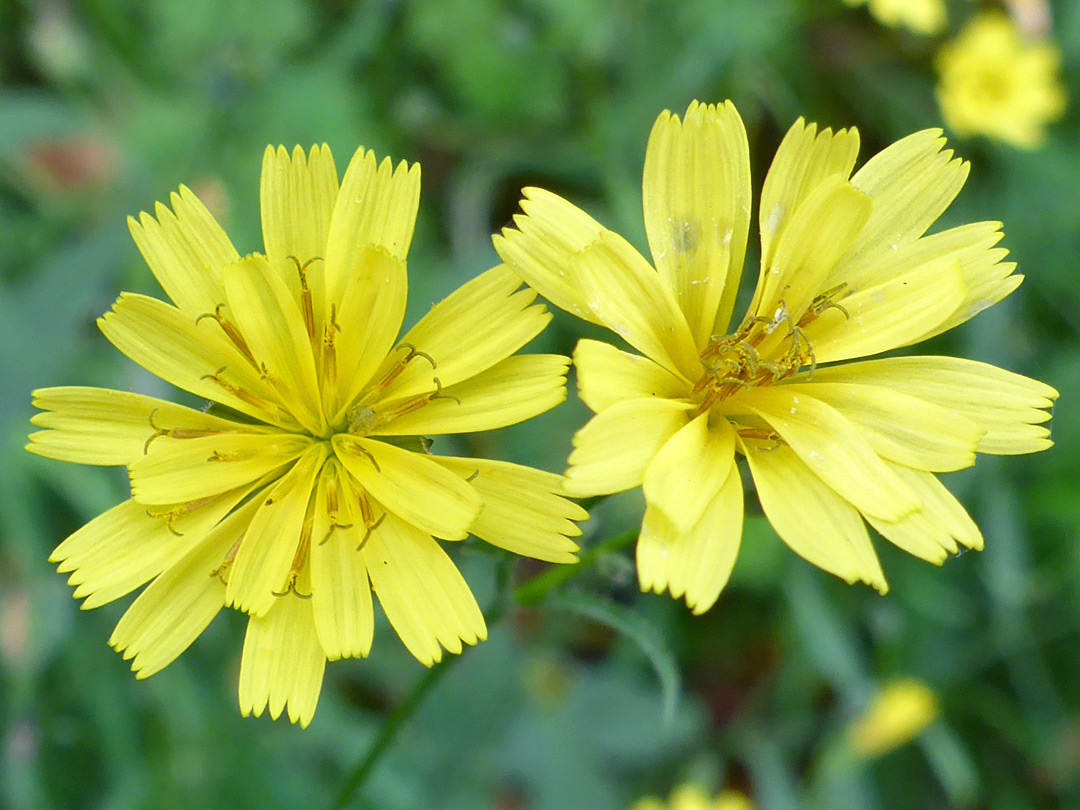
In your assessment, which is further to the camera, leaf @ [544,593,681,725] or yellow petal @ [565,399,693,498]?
leaf @ [544,593,681,725]

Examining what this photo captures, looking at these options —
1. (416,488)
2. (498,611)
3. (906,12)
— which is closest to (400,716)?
(498,611)

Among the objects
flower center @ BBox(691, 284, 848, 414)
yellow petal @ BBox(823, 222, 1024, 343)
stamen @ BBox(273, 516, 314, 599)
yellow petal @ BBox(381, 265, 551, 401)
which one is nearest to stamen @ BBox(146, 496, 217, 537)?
stamen @ BBox(273, 516, 314, 599)

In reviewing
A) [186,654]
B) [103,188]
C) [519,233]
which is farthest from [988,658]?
[103,188]

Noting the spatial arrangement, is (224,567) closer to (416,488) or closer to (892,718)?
(416,488)

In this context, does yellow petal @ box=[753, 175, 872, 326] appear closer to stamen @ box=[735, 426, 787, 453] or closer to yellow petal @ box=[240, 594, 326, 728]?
stamen @ box=[735, 426, 787, 453]

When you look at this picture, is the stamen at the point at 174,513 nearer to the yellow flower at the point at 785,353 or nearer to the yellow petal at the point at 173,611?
the yellow petal at the point at 173,611

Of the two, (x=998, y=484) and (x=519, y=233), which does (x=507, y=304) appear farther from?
(x=998, y=484)

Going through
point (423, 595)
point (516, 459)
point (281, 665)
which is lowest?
point (516, 459)
